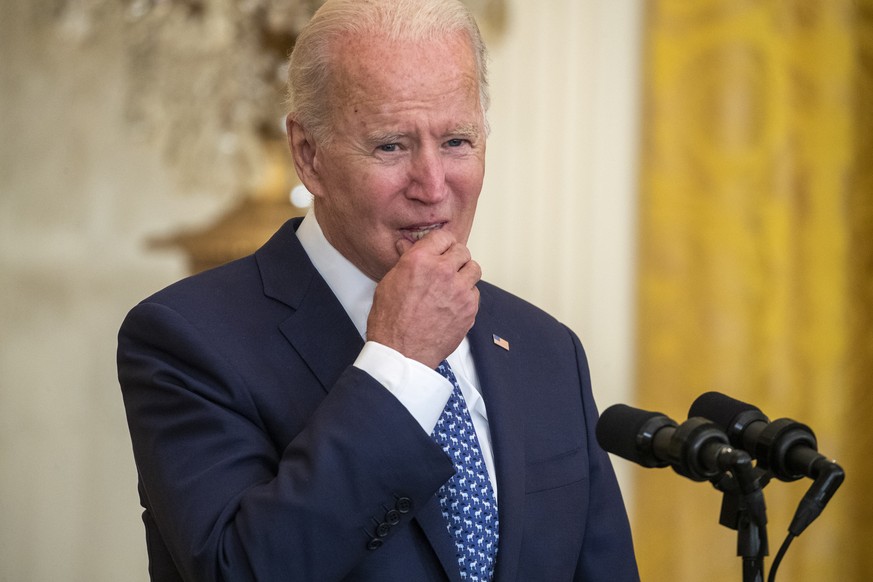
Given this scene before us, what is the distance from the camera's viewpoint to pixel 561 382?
2.05m

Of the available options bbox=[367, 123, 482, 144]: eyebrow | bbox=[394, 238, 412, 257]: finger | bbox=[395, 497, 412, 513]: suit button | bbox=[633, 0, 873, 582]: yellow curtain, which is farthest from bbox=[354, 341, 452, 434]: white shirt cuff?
bbox=[633, 0, 873, 582]: yellow curtain

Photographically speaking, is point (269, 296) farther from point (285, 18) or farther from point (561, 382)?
point (285, 18)

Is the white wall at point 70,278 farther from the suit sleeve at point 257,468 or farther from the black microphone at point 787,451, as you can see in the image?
the black microphone at point 787,451

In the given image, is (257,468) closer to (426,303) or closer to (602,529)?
(426,303)

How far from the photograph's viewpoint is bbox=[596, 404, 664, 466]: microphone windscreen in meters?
1.34

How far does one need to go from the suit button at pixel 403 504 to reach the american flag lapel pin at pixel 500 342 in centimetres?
50

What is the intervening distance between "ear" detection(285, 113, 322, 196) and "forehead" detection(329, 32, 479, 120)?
0.11 metres

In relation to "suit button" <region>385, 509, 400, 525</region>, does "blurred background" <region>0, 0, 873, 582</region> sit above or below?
above

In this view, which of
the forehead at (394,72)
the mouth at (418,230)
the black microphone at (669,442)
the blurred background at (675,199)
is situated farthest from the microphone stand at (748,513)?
the blurred background at (675,199)

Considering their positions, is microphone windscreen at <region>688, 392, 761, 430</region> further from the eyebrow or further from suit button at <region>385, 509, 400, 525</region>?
the eyebrow

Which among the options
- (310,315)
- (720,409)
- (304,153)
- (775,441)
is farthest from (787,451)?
(304,153)

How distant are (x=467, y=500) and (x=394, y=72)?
0.66 meters

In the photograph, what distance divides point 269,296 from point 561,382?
560 mm

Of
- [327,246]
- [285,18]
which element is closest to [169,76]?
[285,18]
